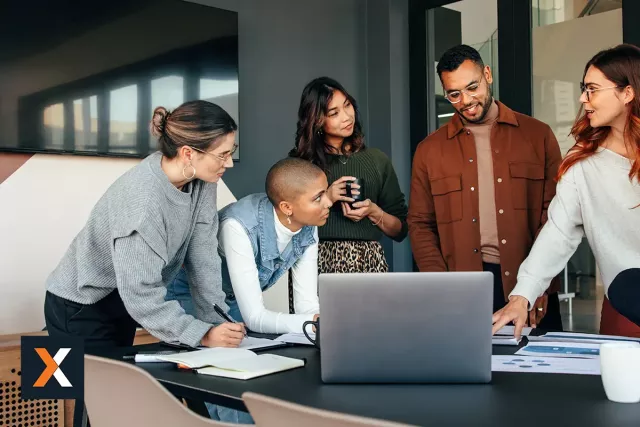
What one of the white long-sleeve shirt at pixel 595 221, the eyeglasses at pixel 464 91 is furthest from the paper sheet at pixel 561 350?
the eyeglasses at pixel 464 91

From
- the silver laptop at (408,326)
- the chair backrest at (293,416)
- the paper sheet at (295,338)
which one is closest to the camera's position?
the chair backrest at (293,416)

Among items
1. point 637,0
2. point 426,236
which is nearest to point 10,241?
point 426,236

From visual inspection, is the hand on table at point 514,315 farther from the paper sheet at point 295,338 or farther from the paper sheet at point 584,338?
the paper sheet at point 295,338

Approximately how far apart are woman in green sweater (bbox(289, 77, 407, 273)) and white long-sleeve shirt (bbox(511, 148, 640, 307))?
74cm

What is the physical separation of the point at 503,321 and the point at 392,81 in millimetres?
3078

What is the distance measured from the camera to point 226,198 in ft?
13.4

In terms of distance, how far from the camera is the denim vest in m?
2.42

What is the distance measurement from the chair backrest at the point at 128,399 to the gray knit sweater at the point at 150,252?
0.51 m

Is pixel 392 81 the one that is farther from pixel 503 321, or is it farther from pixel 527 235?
pixel 503 321

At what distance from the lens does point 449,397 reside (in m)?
1.29

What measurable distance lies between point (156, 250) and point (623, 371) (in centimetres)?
117

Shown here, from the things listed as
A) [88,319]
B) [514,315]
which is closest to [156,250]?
[88,319]

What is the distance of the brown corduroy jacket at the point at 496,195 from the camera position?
104 inches

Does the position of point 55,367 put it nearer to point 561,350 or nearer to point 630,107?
point 561,350
